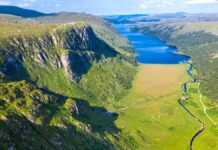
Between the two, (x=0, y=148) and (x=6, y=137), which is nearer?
(x=0, y=148)
